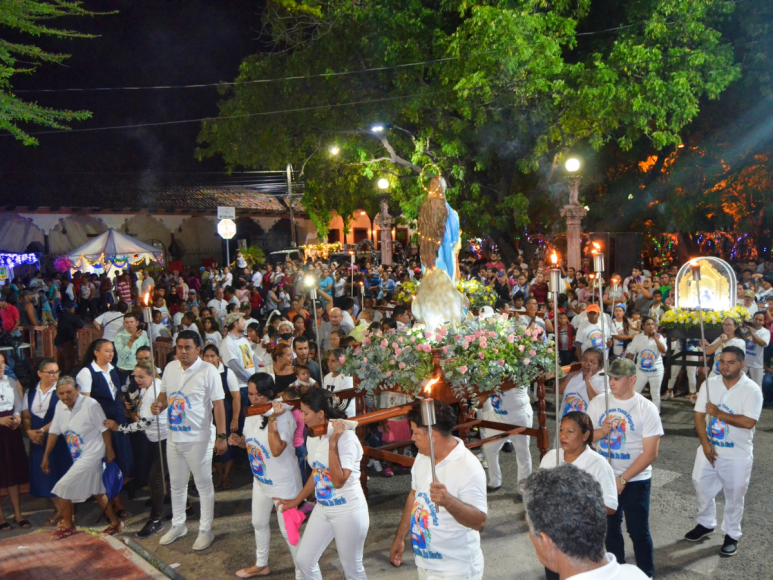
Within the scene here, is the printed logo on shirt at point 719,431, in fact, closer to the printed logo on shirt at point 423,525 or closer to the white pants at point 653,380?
the printed logo on shirt at point 423,525

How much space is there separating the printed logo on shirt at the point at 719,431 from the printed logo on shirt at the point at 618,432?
1309mm

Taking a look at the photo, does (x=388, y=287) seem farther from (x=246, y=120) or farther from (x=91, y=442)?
(x=91, y=442)

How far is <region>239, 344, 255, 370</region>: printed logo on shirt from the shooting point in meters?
8.95

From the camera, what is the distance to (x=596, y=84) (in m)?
16.6

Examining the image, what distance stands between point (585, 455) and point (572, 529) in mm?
1957

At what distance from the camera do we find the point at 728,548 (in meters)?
5.94

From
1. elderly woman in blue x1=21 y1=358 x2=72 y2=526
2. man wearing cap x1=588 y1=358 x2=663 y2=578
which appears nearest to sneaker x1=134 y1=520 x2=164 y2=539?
elderly woman in blue x1=21 y1=358 x2=72 y2=526

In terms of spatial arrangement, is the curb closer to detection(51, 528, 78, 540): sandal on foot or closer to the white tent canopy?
detection(51, 528, 78, 540): sandal on foot

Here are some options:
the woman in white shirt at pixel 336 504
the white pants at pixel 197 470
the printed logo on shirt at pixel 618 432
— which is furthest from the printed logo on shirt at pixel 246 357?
the printed logo on shirt at pixel 618 432

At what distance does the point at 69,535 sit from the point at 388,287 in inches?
559

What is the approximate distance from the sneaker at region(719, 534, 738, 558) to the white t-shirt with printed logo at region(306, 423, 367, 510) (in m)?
3.36

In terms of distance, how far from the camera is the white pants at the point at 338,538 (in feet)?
15.9

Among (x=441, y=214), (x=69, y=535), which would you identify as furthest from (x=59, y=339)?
(x=441, y=214)

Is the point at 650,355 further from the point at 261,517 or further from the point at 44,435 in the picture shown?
the point at 44,435
